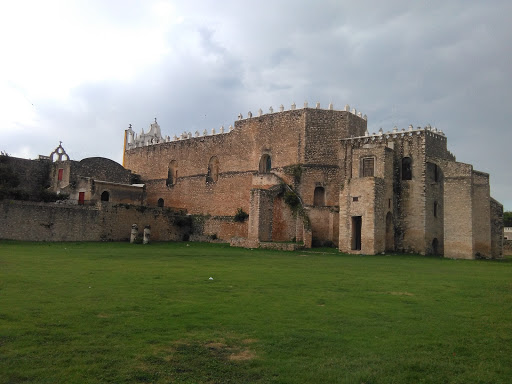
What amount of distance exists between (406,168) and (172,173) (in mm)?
24642

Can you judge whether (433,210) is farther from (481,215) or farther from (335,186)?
(335,186)

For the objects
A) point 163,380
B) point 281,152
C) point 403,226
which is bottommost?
point 163,380

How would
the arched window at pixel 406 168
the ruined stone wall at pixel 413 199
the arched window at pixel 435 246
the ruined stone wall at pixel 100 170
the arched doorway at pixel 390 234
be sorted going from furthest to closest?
the ruined stone wall at pixel 100 170, the arched window at pixel 406 168, the arched window at pixel 435 246, the arched doorway at pixel 390 234, the ruined stone wall at pixel 413 199

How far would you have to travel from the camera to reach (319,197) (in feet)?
116

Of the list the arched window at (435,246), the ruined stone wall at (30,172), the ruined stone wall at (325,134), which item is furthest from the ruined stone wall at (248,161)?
the ruined stone wall at (30,172)

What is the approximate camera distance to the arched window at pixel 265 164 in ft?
127

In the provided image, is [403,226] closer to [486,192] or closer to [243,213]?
[486,192]

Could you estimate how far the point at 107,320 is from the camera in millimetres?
7914

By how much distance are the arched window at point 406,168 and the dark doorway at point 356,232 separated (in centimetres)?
419

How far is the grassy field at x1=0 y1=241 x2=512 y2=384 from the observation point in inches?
232

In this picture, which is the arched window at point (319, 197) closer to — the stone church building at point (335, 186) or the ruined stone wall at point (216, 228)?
the stone church building at point (335, 186)

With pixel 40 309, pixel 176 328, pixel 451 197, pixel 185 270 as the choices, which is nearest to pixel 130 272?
pixel 185 270

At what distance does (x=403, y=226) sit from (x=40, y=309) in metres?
26.0

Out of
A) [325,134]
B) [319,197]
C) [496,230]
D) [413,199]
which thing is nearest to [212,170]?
[319,197]
